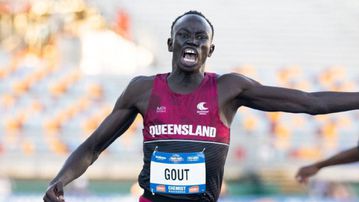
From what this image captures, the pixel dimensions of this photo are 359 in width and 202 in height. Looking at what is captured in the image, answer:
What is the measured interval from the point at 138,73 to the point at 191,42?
49.6 ft

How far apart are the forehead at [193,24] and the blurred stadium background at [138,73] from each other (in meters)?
7.61

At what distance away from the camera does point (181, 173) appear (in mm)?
4844

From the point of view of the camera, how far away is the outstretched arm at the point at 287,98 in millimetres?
4785

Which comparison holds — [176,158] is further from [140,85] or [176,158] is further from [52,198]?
[52,198]

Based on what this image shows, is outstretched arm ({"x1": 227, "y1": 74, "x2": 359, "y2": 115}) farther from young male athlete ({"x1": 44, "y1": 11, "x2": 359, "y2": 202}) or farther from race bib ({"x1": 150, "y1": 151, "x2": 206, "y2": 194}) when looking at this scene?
race bib ({"x1": 150, "y1": 151, "x2": 206, "y2": 194})

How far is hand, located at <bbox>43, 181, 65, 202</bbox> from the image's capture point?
465 centimetres

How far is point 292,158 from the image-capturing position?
53.7ft

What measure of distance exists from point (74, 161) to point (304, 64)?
16346mm

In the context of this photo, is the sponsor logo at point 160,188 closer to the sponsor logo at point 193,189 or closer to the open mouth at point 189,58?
the sponsor logo at point 193,189

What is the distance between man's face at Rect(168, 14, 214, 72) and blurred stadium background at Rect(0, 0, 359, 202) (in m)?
7.63

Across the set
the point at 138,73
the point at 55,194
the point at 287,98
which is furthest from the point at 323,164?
the point at 138,73

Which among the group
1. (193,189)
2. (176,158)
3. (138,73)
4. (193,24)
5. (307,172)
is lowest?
(138,73)

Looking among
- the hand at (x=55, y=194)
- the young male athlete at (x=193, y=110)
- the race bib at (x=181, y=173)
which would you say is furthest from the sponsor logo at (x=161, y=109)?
the hand at (x=55, y=194)

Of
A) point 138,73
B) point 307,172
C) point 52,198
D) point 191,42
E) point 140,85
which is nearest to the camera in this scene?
point 52,198
